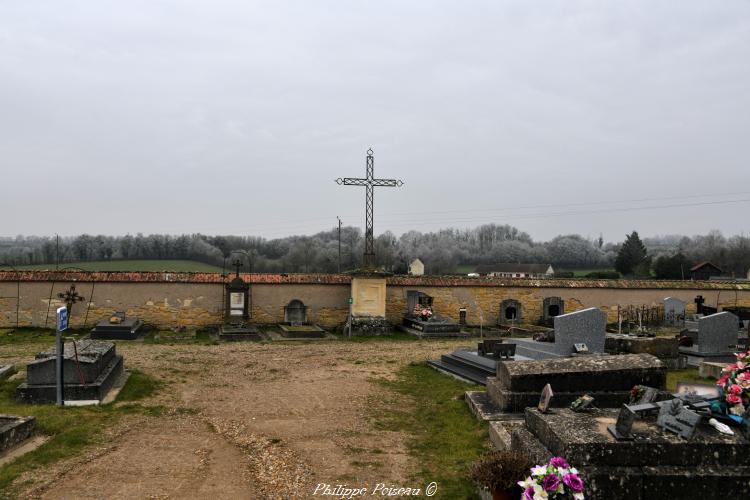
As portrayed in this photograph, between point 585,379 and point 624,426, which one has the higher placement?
point 624,426

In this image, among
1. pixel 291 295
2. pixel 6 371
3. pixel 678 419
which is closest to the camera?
pixel 678 419

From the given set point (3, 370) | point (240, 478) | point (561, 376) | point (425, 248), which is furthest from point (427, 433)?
point (425, 248)

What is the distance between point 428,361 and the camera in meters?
14.7

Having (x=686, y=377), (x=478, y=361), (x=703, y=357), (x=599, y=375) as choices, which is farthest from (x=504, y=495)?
(x=703, y=357)

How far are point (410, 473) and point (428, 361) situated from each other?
8063 millimetres

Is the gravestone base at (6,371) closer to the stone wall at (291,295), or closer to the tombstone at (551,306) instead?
the stone wall at (291,295)

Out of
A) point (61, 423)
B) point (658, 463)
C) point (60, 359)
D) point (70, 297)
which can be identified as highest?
point (70, 297)

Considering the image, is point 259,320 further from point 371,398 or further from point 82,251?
point 82,251

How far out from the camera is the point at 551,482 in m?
4.36

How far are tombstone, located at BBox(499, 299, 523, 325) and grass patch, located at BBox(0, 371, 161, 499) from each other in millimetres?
17041

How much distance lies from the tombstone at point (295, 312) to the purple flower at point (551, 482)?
1871 cm

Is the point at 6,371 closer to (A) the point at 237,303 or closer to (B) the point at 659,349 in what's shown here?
(A) the point at 237,303

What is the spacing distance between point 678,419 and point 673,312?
76.3ft

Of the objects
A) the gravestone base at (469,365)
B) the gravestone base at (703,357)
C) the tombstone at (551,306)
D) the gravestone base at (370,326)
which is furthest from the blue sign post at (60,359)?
the tombstone at (551,306)
